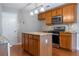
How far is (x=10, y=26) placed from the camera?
2.30 metres

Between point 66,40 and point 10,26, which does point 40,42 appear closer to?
point 10,26

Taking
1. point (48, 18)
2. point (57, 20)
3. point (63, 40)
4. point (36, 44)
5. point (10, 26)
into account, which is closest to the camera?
point (10, 26)

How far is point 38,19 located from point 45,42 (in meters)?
0.78

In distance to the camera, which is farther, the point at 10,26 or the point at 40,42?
the point at 40,42

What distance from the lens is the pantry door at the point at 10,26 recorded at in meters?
2.22

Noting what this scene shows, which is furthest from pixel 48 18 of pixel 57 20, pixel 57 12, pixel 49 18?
pixel 57 12

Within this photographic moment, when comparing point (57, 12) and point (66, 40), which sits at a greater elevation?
point (57, 12)

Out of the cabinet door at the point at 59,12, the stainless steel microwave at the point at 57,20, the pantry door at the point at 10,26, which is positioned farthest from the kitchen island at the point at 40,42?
the cabinet door at the point at 59,12

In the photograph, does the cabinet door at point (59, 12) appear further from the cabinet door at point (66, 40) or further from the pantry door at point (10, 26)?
the pantry door at point (10, 26)

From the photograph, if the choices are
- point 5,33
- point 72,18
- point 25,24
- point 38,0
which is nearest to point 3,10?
point 5,33

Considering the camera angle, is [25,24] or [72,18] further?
[72,18]

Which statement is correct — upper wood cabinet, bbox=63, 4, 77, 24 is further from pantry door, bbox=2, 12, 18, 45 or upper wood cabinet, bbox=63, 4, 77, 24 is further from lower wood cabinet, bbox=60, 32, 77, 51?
pantry door, bbox=2, 12, 18, 45

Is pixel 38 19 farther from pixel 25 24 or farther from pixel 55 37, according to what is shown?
pixel 55 37

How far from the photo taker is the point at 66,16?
4.22 metres
